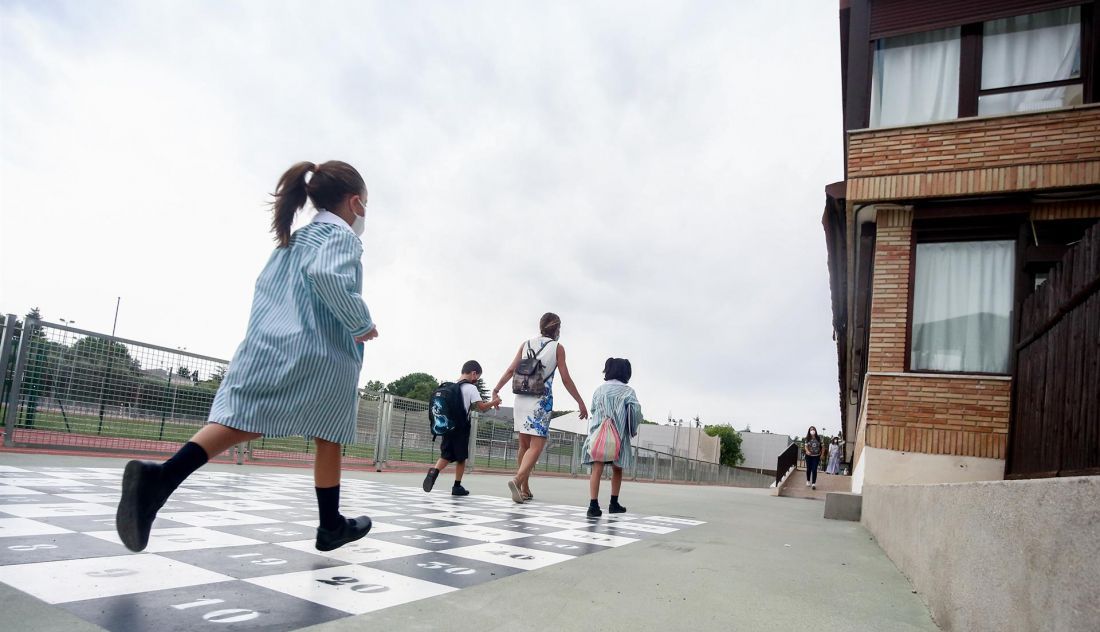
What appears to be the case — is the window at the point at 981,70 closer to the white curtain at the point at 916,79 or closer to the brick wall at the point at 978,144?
the white curtain at the point at 916,79

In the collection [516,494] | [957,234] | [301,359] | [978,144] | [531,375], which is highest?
[978,144]

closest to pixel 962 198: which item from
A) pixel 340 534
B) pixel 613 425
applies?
pixel 613 425

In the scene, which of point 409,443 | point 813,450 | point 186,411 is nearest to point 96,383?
point 186,411

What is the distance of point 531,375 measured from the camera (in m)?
6.98

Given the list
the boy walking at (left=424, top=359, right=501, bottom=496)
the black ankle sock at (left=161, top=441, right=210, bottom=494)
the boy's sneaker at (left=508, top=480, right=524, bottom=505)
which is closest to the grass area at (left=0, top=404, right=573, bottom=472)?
the boy walking at (left=424, top=359, right=501, bottom=496)

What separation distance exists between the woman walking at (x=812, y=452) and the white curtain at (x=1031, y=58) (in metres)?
11.9

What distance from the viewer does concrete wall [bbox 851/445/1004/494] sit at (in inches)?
307

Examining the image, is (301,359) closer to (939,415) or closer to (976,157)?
(939,415)

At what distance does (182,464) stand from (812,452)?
741 inches

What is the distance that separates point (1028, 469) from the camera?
187 inches

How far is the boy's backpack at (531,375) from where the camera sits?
22.8ft

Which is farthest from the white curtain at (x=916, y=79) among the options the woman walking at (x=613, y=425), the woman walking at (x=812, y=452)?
the woman walking at (x=812, y=452)

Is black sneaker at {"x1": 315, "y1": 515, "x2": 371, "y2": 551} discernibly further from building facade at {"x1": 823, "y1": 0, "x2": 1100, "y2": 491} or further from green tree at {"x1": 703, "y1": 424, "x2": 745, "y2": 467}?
green tree at {"x1": 703, "y1": 424, "x2": 745, "y2": 467}

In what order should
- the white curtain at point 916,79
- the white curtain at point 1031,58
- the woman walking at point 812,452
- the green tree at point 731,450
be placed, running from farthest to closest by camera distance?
the green tree at point 731,450 < the woman walking at point 812,452 < the white curtain at point 916,79 < the white curtain at point 1031,58
